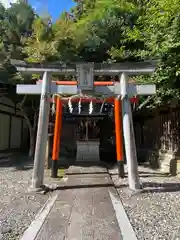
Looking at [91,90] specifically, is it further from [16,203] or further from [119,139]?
[16,203]

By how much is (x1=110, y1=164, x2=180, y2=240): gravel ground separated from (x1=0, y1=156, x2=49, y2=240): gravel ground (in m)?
1.78

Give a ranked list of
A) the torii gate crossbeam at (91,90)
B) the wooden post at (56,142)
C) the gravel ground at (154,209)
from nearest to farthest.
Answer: the gravel ground at (154,209) → the torii gate crossbeam at (91,90) → the wooden post at (56,142)

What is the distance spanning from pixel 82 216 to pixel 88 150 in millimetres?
10711

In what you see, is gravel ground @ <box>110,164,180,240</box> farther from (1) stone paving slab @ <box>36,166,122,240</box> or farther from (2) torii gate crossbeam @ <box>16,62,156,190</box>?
(2) torii gate crossbeam @ <box>16,62,156,190</box>

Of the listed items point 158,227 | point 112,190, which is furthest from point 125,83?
point 158,227

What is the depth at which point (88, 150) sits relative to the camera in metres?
15.7

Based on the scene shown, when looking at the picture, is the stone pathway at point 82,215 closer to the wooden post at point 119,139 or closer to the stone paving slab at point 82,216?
the stone paving slab at point 82,216

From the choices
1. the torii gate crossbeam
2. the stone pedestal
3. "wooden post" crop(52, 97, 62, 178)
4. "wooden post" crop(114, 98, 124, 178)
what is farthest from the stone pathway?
the stone pedestal

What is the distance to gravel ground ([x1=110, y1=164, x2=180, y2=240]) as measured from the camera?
4285 mm

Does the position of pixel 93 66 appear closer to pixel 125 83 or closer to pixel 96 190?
pixel 125 83

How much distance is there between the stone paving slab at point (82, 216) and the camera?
4113 millimetres

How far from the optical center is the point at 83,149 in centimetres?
1576

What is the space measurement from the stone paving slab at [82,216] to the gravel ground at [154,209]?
35cm

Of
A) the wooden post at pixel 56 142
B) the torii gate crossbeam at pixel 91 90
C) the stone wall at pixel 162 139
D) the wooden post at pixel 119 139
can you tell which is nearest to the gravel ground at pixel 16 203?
the torii gate crossbeam at pixel 91 90
